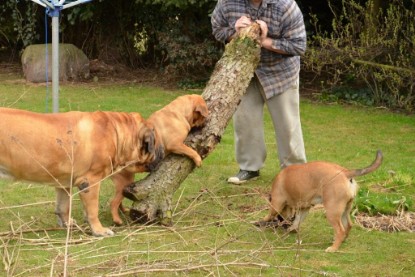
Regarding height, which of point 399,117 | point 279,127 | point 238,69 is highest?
point 238,69

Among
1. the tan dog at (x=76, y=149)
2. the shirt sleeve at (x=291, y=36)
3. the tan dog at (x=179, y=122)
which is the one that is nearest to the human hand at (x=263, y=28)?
the shirt sleeve at (x=291, y=36)

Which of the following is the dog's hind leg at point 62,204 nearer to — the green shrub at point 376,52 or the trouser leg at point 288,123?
the trouser leg at point 288,123

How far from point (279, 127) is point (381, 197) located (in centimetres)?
130

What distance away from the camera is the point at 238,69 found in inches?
309

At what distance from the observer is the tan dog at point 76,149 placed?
6.44 meters

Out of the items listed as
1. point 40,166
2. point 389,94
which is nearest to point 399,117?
point 389,94

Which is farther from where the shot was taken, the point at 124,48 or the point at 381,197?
the point at 124,48

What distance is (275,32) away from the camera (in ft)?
27.3

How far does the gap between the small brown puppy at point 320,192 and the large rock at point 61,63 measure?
33.3ft

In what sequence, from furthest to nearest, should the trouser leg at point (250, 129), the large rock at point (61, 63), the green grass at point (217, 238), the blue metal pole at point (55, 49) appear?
1. the large rock at point (61, 63)
2. the blue metal pole at point (55, 49)
3. the trouser leg at point (250, 129)
4. the green grass at point (217, 238)

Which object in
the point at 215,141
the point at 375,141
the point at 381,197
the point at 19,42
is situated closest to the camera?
the point at 215,141

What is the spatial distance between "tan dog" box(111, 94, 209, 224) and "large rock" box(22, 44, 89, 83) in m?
9.38

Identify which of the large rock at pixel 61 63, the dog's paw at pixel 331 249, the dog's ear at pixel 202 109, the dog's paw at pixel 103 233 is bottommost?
the large rock at pixel 61 63

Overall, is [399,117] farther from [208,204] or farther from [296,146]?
[208,204]
